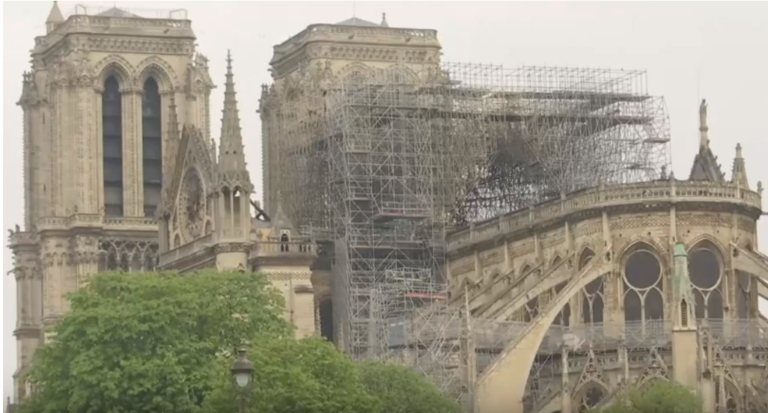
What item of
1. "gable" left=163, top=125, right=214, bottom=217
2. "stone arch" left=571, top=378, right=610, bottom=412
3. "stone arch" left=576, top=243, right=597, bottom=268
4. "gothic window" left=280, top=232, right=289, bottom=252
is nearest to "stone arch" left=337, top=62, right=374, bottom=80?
"gable" left=163, top=125, right=214, bottom=217

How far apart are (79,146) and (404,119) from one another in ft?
57.7

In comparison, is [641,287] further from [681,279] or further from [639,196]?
[681,279]

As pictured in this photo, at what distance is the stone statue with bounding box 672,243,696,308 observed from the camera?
330ft

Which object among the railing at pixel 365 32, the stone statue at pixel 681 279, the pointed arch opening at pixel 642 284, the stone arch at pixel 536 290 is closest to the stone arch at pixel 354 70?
the railing at pixel 365 32

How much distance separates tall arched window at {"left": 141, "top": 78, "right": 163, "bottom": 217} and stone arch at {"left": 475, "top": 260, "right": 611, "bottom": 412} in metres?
28.8

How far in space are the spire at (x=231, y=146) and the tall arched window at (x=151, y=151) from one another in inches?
616

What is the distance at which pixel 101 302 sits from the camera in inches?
3816

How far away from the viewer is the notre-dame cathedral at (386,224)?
10312cm

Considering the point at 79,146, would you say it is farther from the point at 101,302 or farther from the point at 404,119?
the point at 101,302

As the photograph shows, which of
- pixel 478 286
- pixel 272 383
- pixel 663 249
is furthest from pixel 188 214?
pixel 272 383

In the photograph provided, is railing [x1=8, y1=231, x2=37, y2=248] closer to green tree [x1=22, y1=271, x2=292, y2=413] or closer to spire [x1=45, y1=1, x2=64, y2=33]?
spire [x1=45, y1=1, x2=64, y2=33]

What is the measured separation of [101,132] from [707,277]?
30.8m

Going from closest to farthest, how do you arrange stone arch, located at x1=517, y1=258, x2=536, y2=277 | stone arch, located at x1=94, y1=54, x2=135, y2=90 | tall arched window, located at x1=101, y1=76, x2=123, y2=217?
stone arch, located at x1=517, y1=258, x2=536, y2=277
stone arch, located at x1=94, y1=54, x2=135, y2=90
tall arched window, located at x1=101, y1=76, x2=123, y2=217

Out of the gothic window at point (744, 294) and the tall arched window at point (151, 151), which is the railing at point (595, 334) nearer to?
the gothic window at point (744, 294)
